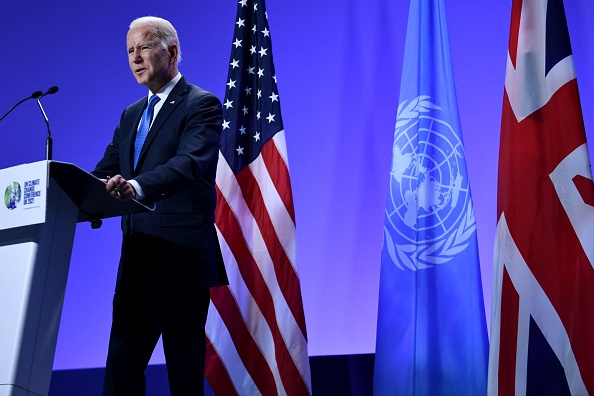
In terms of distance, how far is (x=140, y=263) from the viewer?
2574 millimetres

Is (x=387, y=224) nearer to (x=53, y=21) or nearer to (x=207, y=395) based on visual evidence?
(x=207, y=395)

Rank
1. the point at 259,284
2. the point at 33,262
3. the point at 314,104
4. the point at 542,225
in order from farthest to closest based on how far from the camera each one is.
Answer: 1. the point at 314,104
2. the point at 259,284
3. the point at 542,225
4. the point at 33,262

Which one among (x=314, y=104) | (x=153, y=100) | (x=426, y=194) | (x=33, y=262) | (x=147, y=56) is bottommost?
(x=33, y=262)

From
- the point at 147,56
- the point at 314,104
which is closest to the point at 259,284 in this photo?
the point at 314,104

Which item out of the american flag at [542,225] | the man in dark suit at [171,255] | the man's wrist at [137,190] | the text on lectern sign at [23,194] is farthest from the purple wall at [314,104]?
the text on lectern sign at [23,194]

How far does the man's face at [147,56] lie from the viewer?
2.78 metres

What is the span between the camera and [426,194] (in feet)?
11.0

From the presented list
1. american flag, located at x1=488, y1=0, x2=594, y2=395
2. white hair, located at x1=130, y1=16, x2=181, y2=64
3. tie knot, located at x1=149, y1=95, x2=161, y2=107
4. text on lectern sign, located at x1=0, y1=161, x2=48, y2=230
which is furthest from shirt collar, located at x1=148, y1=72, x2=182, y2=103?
american flag, located at x1=488, y1=0, x2=594, y2=395

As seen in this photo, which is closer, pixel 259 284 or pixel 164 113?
pixel 164 113

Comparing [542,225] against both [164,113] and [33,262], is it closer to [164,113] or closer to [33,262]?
[164,113]

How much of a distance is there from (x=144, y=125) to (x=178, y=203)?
1.09 feet

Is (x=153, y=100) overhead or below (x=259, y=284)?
overhead

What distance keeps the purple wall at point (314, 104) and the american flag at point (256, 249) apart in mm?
419

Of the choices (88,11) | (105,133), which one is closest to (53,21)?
(88,11)
